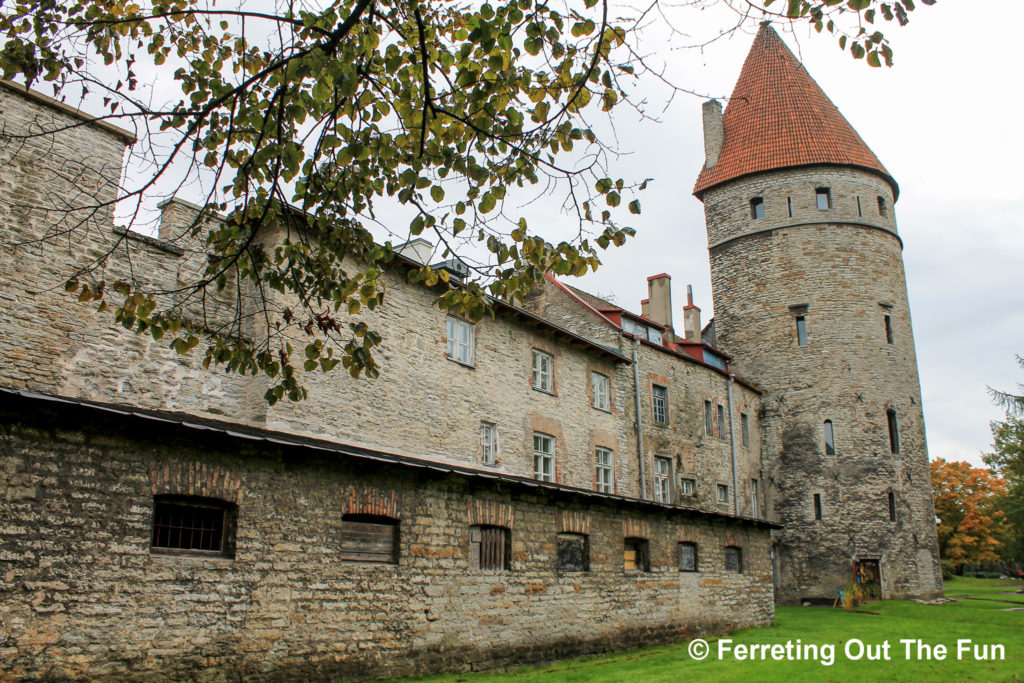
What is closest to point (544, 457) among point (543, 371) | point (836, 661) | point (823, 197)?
point (543, 371)

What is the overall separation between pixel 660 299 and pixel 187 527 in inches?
921

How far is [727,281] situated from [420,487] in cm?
2454

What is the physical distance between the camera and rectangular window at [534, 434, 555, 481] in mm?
20531

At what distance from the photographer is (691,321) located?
34.2 meters

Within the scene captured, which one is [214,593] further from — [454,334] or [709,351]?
[709,351]

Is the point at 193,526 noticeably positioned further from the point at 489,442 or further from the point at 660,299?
the point at 660,299

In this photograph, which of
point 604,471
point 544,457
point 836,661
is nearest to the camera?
point 836,661

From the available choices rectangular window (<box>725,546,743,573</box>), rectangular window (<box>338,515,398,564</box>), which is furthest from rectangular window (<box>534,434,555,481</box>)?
rectangular window (<box>338,515,398,564</box>)

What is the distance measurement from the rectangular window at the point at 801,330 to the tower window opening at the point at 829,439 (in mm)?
3249

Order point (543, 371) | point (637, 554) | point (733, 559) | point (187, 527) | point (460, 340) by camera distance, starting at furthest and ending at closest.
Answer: point (543, 371), point (733, 559), point (460, 340), point (637, 554), point (187, 527)

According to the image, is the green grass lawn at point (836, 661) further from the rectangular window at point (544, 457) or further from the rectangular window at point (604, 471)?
the rectangular window at point (544, 457)

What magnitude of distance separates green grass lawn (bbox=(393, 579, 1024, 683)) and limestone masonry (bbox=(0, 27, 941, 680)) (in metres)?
0.87

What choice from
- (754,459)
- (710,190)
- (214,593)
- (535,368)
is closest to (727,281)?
(710,190)

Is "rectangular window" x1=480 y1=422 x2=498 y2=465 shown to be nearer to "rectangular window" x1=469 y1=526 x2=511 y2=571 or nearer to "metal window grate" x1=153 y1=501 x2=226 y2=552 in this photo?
"rectangular window" x1=469 y1=526 x2=511 y2=571
